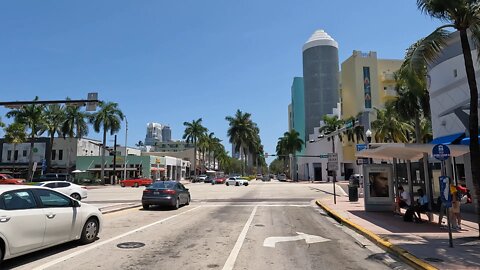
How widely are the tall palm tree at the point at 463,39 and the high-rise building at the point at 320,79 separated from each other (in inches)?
3589

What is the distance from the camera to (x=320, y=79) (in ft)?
335

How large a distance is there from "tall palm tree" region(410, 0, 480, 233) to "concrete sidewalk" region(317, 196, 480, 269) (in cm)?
139

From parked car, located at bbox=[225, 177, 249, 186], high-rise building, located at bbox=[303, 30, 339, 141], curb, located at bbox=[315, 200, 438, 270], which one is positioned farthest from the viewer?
high-rise building, located at bbox=[303, 30, 339, 141]

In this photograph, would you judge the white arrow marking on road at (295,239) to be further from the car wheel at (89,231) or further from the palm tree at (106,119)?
the palm tree at (106,119)

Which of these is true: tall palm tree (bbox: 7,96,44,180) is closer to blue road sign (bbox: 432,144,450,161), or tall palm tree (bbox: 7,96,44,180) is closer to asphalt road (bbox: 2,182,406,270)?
asphalt road (bbox: 2,182,406,270)

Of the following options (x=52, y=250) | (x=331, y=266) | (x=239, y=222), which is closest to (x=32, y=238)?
(x=52, y=250)

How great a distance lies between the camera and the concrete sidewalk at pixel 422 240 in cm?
796

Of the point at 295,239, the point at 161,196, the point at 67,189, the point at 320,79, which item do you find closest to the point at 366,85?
the point at 320,79

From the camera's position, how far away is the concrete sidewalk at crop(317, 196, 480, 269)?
26.1ft

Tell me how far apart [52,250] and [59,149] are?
70823mm

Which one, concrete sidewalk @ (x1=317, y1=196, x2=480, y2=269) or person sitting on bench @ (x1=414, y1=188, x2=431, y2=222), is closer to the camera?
concrete sidewalk @ (x1=317, y1=196, x2=480, y2=269)

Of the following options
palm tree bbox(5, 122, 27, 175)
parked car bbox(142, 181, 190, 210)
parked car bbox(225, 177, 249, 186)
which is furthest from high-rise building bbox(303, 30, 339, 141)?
parked car bbox(142, 181, 190, 210)

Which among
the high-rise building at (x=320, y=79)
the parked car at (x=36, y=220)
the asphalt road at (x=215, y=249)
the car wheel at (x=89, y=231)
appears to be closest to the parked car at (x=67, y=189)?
the asphalt road at (x=215, y=249)

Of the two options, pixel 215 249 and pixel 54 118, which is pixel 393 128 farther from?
pixel 54 118
